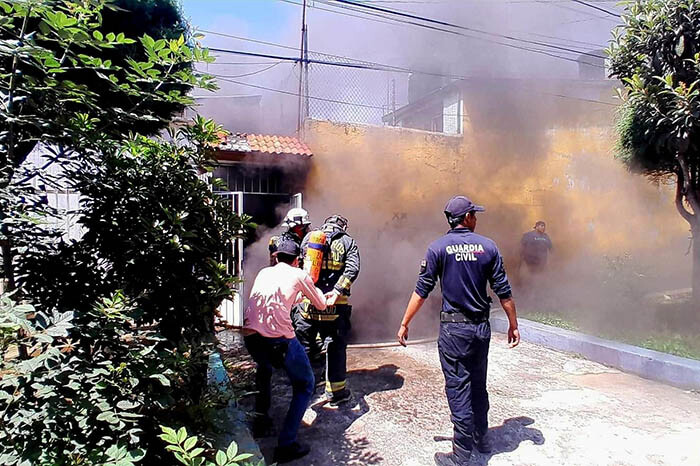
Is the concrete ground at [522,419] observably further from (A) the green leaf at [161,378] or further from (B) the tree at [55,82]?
(B) the tree at [55,82]

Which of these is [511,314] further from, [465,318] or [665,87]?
[665,87]

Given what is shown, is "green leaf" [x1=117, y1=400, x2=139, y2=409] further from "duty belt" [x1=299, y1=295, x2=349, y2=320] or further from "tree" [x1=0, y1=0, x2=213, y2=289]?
"duty belt" [x1=299, y1=295, x2=349, y2=320]

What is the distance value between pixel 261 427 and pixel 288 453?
18.2 inches

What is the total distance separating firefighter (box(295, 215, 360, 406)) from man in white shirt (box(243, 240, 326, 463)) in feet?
2.19

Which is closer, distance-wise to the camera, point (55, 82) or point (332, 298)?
point (55, 82)

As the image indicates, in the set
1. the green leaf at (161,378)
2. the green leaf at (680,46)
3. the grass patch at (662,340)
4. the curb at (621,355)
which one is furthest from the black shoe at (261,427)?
the green leaf at (680,46)

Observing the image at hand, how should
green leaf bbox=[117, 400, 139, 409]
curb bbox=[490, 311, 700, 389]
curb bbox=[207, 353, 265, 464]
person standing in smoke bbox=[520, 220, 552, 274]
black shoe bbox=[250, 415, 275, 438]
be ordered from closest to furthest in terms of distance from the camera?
green leaf bbox=[117, 400, 139, 409]
curb bbox=[207, 353, 265, 464]
black shoe bbox=[250, 415, 275, 438]
curb bbox=[490, 311, 700, 389]
person standing in smoke bbox=[520, 220, 552, 274]

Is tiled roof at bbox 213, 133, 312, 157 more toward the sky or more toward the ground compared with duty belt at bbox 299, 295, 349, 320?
more toward the sky

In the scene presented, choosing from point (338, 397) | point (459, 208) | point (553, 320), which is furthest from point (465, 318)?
point (553, 320)

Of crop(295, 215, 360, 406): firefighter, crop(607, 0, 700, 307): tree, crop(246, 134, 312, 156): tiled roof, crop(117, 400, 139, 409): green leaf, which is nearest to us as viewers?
crop(117, 400, 139, 409): green leaf

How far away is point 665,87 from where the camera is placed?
471 centimetres

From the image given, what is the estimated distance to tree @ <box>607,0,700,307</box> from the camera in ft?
15.5

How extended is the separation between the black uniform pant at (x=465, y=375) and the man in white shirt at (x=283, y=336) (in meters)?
0.97

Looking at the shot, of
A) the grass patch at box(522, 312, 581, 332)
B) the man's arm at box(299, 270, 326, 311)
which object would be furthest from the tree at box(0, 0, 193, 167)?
the grass patch at box(522, 312, 581, 332)
